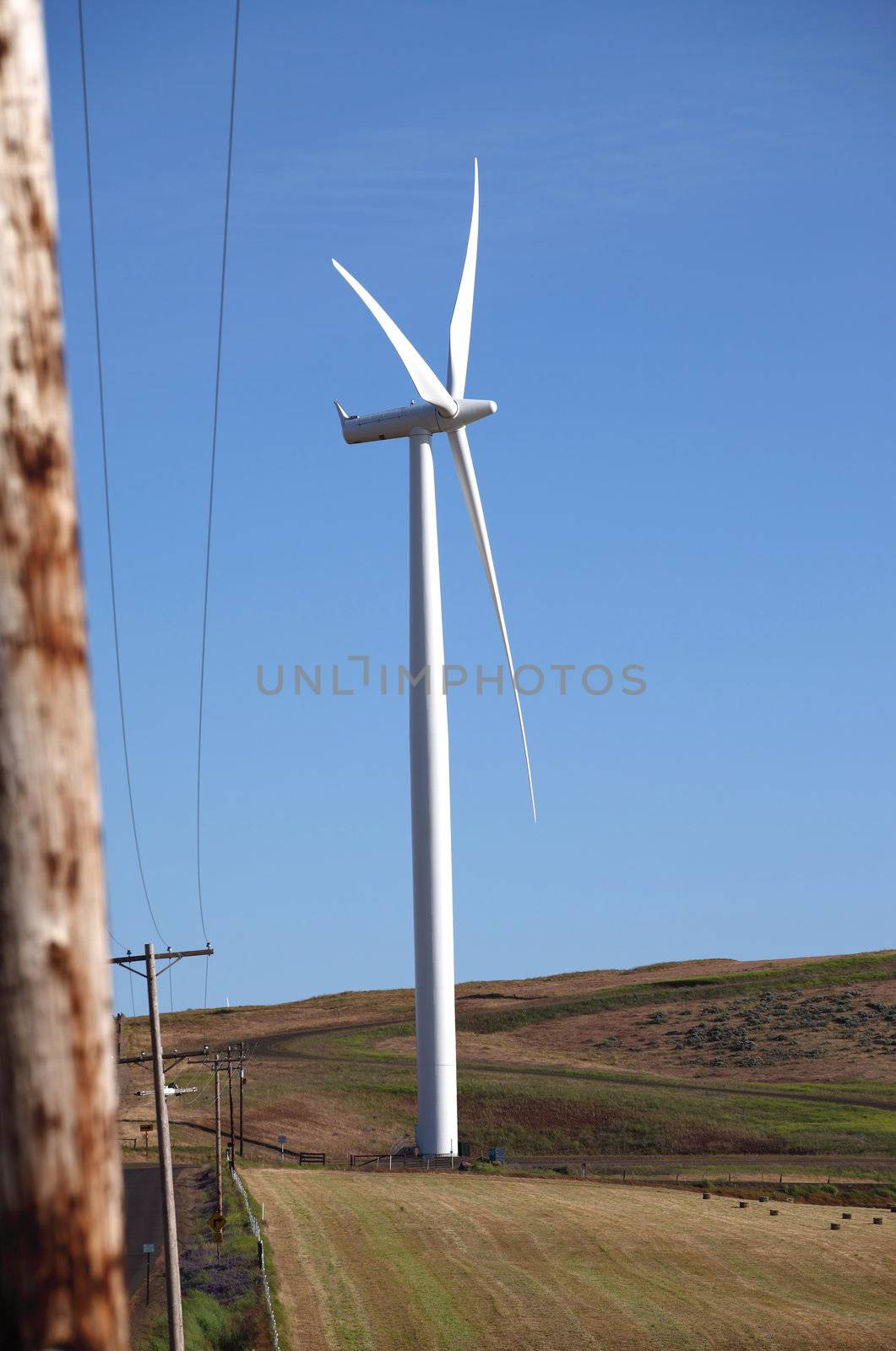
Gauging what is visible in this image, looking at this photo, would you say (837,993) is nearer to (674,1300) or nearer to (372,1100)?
(372,1100)

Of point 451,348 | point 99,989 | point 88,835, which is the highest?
point 451,348

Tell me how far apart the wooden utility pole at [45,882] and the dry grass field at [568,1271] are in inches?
1437

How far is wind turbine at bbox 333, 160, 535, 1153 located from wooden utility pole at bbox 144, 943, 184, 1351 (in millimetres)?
39911

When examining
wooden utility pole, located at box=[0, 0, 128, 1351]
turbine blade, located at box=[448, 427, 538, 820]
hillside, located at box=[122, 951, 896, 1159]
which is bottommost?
hillside, located at box=[122, 951, 896, 1159]

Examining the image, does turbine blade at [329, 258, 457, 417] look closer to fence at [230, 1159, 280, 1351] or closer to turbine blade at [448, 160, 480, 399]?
turbine blade at [448, 160, 480, 399]

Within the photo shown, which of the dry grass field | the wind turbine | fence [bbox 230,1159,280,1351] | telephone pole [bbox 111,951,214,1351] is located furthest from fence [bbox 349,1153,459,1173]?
telephone pole [bbox 111,951,214,1351]

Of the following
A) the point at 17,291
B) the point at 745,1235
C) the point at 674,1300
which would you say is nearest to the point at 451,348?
the point at 745,1235

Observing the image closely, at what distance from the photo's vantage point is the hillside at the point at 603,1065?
9650 cm

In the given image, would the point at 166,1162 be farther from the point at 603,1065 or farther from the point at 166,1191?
the point at 603,1065

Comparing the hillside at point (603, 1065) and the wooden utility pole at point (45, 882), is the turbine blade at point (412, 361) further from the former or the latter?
the wooden utility pole at point (45, 882)

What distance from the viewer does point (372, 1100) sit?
10894 cm

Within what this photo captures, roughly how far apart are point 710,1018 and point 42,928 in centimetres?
14561

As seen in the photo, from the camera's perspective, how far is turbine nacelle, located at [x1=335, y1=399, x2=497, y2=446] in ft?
267

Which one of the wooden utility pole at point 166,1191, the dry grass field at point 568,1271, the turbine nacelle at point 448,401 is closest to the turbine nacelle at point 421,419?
the turbine nacelle at point 448,401
